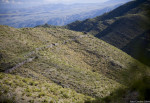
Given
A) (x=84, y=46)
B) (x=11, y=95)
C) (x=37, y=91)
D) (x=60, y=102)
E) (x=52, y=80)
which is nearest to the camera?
(x=11, y=95)

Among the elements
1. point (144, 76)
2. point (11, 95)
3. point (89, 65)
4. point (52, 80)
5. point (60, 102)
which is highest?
A: point (144, 76)

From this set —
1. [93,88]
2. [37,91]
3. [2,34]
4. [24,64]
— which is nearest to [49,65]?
[24,64]

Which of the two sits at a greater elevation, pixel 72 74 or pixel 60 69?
pixel 60 69

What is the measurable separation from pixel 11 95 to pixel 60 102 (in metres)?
4.65

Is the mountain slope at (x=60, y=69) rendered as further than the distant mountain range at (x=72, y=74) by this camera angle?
Yes

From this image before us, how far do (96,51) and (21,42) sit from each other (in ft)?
86.5

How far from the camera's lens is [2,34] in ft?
117

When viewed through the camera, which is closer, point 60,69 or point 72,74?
point 72,74

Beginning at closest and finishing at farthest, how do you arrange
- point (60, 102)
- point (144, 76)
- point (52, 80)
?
point (144, 76), point (60, 102), point (52, 80)

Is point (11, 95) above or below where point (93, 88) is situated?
above

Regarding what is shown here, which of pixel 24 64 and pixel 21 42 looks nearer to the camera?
pixel 24 64

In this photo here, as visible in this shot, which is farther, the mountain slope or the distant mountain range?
the mountain slope

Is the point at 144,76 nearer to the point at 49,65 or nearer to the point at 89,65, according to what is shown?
the point at 49,65

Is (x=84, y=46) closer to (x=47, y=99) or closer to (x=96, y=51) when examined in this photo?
(x=96, y=51)
